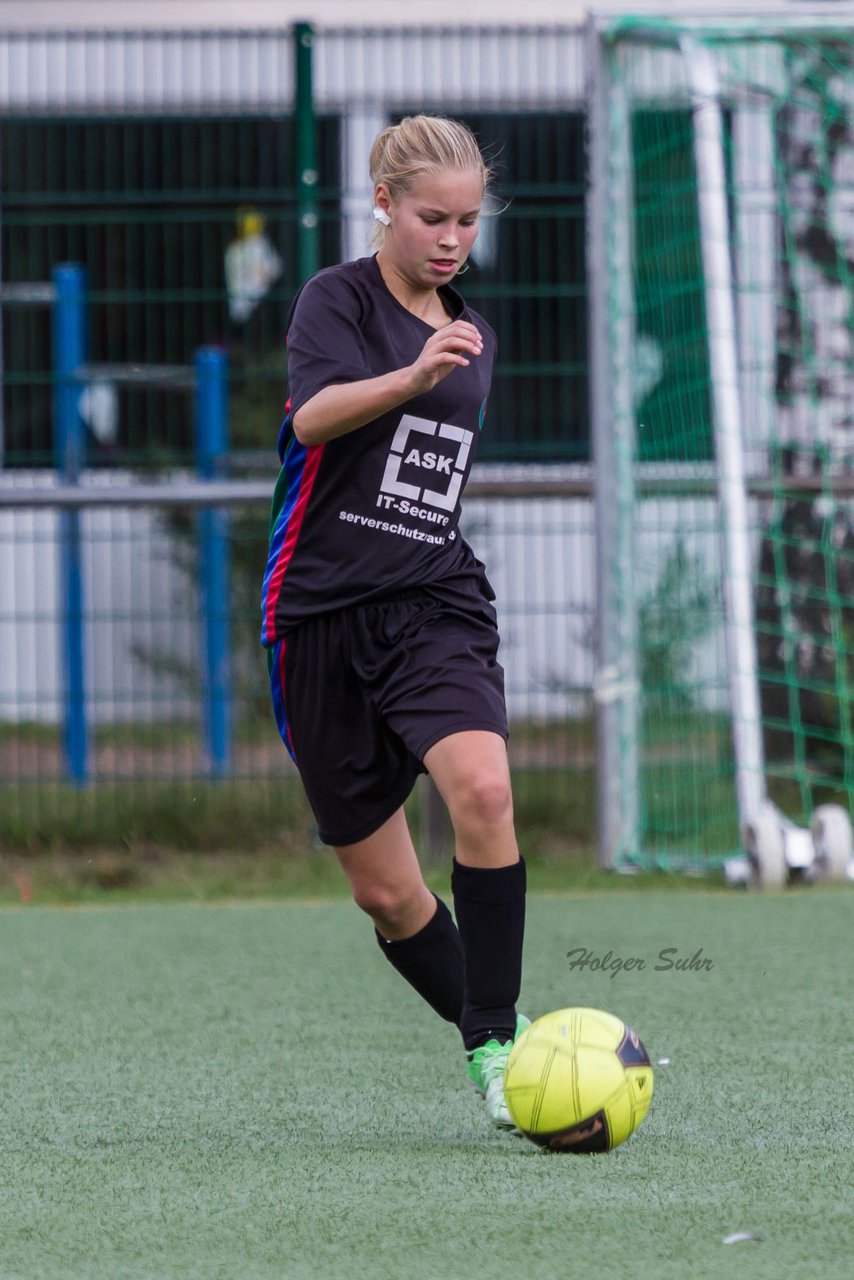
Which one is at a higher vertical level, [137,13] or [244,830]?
[137,13]

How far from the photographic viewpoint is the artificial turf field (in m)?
2.55

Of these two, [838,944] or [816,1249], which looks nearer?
[816,1249]

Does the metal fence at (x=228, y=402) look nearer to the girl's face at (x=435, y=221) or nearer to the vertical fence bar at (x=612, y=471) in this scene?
the vertical fence bar at (x=612, y=471)

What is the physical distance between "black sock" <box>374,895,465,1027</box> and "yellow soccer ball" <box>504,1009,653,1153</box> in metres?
0.49

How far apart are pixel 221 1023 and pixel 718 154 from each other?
3664 mm

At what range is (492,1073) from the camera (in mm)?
3293

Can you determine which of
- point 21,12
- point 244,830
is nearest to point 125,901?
point 244,830

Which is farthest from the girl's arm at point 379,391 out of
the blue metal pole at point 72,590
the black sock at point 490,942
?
the blue metal pole at point 72,590

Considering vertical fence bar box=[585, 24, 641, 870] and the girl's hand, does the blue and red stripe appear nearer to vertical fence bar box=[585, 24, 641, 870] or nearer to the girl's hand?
the girl's hand

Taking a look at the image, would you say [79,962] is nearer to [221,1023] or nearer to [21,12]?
[221,1023]

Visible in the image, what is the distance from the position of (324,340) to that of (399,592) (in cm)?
43

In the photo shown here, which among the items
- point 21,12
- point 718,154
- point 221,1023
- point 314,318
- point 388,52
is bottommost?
point 221,1023

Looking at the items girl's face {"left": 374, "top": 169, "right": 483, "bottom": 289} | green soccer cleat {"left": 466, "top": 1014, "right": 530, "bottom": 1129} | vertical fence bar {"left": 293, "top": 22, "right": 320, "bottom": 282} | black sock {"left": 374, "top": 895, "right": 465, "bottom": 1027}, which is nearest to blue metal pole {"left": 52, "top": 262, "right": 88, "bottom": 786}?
vertical fence bar {"left": 293, "top": 22, "right": 320, "bottom": 282}

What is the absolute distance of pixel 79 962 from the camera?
5.31 m
